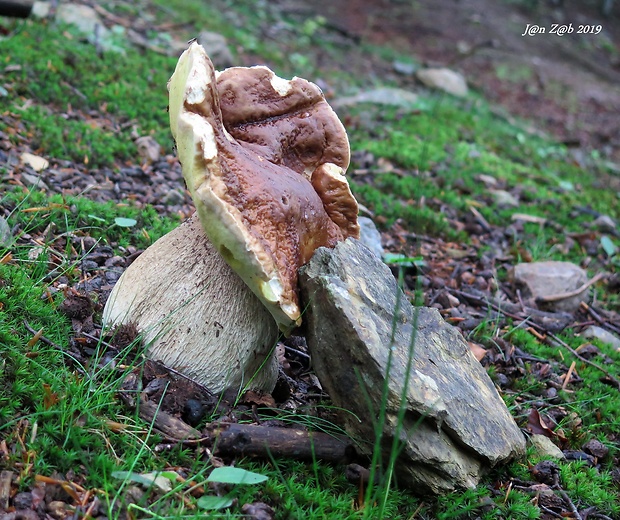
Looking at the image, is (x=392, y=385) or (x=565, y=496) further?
(x=565, y=496)

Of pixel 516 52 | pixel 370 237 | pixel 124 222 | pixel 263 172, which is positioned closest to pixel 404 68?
pixel 516 52

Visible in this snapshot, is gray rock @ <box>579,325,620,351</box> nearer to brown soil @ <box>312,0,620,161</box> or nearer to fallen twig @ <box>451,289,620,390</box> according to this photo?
fallen twig @ <box>451,289,620,390</box>

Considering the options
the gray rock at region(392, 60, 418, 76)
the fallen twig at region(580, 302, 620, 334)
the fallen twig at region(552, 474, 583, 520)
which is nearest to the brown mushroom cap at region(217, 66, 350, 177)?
the fallen twig at region(552, 474, 583, 520)

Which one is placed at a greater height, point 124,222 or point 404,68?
point 404,68

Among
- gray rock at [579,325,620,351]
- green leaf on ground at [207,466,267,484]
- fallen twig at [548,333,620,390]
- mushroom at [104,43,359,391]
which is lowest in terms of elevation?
fallen twig at [548,333,620,390]

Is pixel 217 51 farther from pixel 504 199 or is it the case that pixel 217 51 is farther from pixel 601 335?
pixel 601 335

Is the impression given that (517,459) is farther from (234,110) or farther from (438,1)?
(438,1)

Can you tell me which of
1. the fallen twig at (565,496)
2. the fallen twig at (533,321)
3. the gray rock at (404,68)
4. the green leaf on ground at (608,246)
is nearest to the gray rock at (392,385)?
the fallen twig at (565,496)
